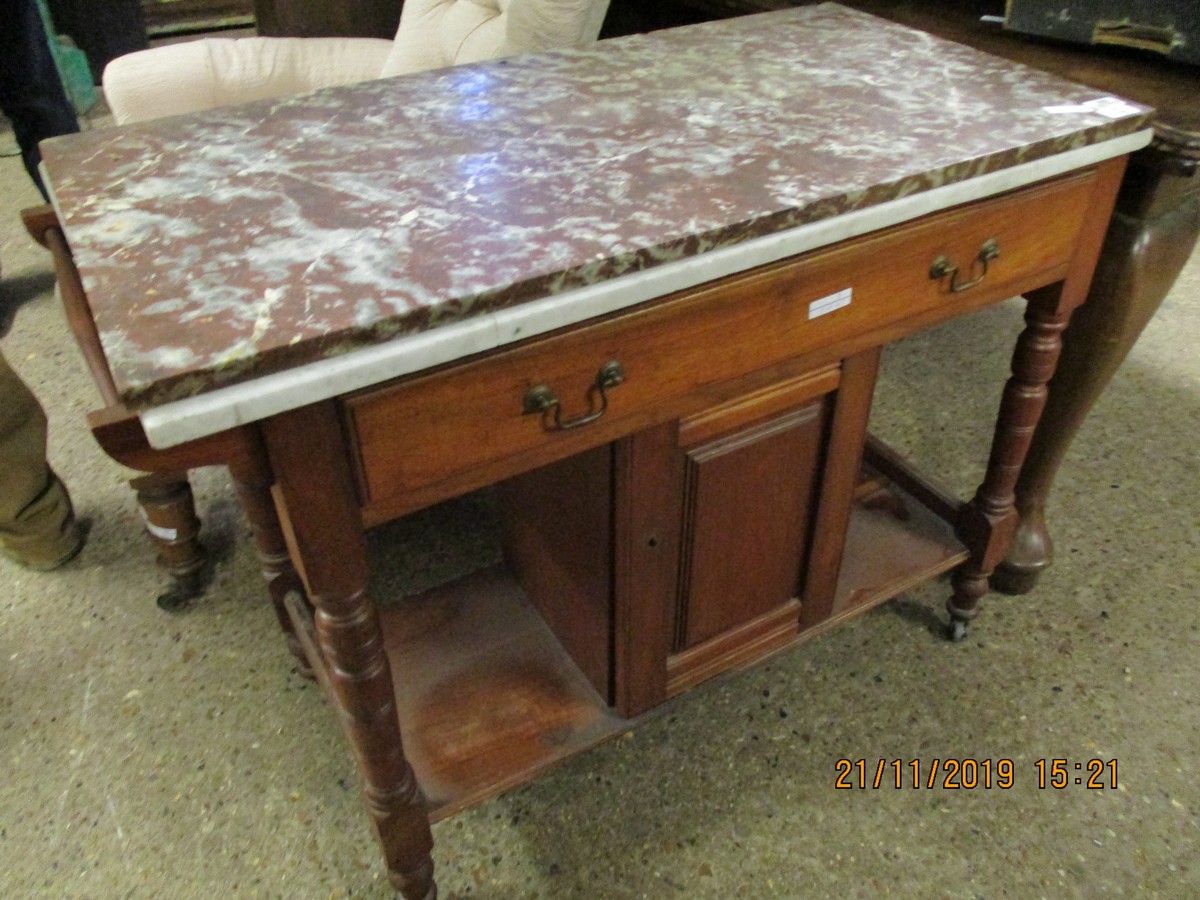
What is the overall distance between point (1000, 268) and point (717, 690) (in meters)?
0.69

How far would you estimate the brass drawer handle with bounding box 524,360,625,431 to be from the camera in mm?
755

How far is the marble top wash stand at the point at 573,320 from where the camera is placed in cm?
69

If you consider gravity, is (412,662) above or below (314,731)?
above

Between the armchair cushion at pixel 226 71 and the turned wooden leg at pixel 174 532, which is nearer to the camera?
the turned wooden leg at pixel 174 532

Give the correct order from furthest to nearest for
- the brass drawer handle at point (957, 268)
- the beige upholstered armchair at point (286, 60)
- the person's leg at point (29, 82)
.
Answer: the person's leg at point (29, 82) < the beige upholstered armchair at point (286, 60) < the brass drawer handle at point (957, 268)

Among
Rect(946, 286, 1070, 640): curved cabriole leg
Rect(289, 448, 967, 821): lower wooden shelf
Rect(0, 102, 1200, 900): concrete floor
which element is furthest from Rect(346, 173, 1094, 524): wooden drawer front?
Rect(0, 102, 1200, 900): concrete floor

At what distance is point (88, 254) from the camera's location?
2.42 feet

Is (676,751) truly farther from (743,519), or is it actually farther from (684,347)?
(684,347)

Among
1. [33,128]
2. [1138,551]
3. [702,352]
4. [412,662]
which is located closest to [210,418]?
→ [702,352]

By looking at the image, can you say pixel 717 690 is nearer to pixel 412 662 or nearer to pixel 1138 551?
pixel 412 662

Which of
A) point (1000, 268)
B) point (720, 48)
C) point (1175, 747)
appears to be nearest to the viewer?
point (1000, 268)
